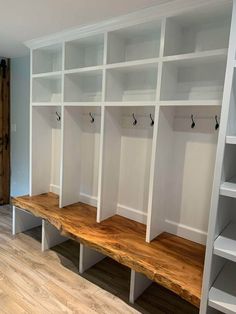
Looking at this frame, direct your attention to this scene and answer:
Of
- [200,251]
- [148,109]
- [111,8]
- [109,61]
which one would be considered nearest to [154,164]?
[148,109]

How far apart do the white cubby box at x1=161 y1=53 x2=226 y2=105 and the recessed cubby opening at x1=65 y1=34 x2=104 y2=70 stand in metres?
0.85

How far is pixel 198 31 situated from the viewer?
1.96m

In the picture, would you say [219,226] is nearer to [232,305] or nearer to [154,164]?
[232,305]

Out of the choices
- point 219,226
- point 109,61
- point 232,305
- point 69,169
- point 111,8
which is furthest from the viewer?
point 69,169

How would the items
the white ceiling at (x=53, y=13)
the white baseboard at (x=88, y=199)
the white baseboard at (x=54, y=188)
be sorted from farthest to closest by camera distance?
the white baseboard at (x=54, y=188) → the white baseboard at (x=88, y=199) → the white ceiling at (x=53, y=13)

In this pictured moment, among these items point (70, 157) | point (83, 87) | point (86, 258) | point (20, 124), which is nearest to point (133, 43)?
point (83, 87)

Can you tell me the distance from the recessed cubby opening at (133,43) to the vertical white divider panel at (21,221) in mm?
2042

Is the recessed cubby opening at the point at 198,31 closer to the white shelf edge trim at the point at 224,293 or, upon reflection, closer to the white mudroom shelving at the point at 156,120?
the white mudroom shelving at the point at 156,120

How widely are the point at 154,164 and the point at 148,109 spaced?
0.58 m

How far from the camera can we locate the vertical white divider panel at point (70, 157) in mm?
2645

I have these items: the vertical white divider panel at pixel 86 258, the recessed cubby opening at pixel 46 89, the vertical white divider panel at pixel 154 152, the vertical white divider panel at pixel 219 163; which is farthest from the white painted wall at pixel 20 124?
the vertical white divider panel at pixel 219 163

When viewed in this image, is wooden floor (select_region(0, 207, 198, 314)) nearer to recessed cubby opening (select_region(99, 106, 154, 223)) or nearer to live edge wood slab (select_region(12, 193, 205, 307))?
live edge wood slab (select_region(12, 193, 205, 307))

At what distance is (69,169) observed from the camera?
8.99ft

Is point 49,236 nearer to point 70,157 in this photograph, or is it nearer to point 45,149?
point 70,157
